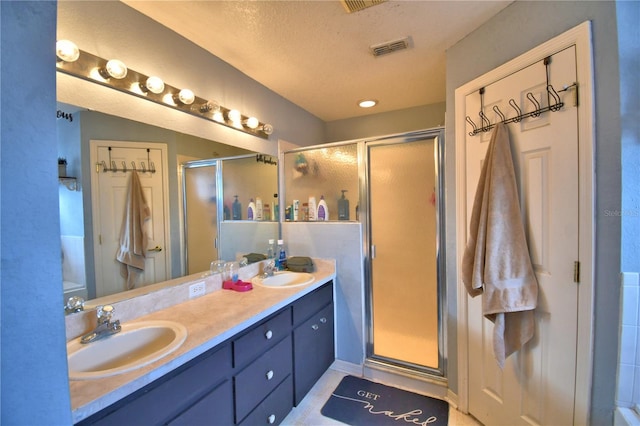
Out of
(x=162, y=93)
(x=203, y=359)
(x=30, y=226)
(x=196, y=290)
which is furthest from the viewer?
(x=196, y=290)

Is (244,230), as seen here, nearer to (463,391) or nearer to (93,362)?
(93,362)

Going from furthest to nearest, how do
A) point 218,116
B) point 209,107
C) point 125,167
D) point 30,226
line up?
point 218,116
point 209,107
point 125,167
point 30,226

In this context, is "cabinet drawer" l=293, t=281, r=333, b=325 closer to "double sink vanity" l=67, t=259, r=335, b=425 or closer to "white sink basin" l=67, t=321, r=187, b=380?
"double sink vanity" l=67, t=259, r=335, b=425

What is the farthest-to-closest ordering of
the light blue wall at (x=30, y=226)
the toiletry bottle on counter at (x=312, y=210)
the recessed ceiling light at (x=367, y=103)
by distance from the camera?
the recessed ceiling light at (x=367, y=103) < the toiletry bottle on counter at (x=312, y=210) < the light blue wall at (x=30, y=226)


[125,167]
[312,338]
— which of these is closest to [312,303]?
[312,338]

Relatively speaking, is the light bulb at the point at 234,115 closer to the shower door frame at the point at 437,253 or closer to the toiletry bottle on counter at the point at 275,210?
the toiletry bottle on counter at the point at 275,210

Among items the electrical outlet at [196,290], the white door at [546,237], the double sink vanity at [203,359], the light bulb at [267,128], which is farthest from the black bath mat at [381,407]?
the light bulb at [267,128]

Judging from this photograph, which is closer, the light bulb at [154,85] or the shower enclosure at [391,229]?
the light bulb at [154,85]

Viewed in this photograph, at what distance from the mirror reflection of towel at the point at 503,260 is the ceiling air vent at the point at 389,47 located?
0.77 metres

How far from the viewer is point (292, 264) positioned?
216cm

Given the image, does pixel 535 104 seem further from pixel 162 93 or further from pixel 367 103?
pixel 162 93

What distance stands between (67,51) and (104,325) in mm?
1134

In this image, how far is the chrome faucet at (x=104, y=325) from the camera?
1.05 metres

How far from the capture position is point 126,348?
109 centimetres
